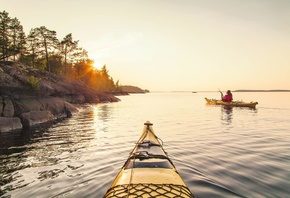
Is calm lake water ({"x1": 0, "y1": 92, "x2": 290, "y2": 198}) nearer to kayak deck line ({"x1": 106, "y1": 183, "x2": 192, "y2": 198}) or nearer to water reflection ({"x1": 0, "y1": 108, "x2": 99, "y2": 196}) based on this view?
water reflection ({"x1": 0, "y1": 108, "x2": 99, "y2": 196})

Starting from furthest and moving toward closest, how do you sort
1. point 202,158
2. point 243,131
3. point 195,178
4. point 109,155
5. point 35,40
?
point 35,40 < point 243,131 < point 109,155 < point 202,158 < point 195,178

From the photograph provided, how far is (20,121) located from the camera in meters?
17.4

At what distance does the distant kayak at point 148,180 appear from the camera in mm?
4176

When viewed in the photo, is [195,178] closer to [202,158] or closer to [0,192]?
[202,158]

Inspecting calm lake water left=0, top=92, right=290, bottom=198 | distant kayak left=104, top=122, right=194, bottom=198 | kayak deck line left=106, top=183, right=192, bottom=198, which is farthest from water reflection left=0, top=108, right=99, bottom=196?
kayak deck line left=106, top=183, right=192, bottom=198

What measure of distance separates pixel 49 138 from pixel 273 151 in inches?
519

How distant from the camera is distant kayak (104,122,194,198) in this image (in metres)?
4.18

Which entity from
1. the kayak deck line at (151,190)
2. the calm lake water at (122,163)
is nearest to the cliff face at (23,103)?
the calm lake water at (122,163)

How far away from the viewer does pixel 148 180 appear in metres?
4.66

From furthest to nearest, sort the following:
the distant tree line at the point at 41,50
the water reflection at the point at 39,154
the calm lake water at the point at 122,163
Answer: the distant tree line at the point at 41,50
the water reflection at the point at 39,154
the calm lake water at the point at 122,163

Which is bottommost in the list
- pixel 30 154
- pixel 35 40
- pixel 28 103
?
pixel 30 154

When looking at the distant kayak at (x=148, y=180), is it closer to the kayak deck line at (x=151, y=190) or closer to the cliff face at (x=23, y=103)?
the kayak deck line at (x=151, y=190)

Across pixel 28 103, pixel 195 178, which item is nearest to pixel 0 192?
pixel 195 178

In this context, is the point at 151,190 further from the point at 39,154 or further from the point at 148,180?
the point at 39,154
